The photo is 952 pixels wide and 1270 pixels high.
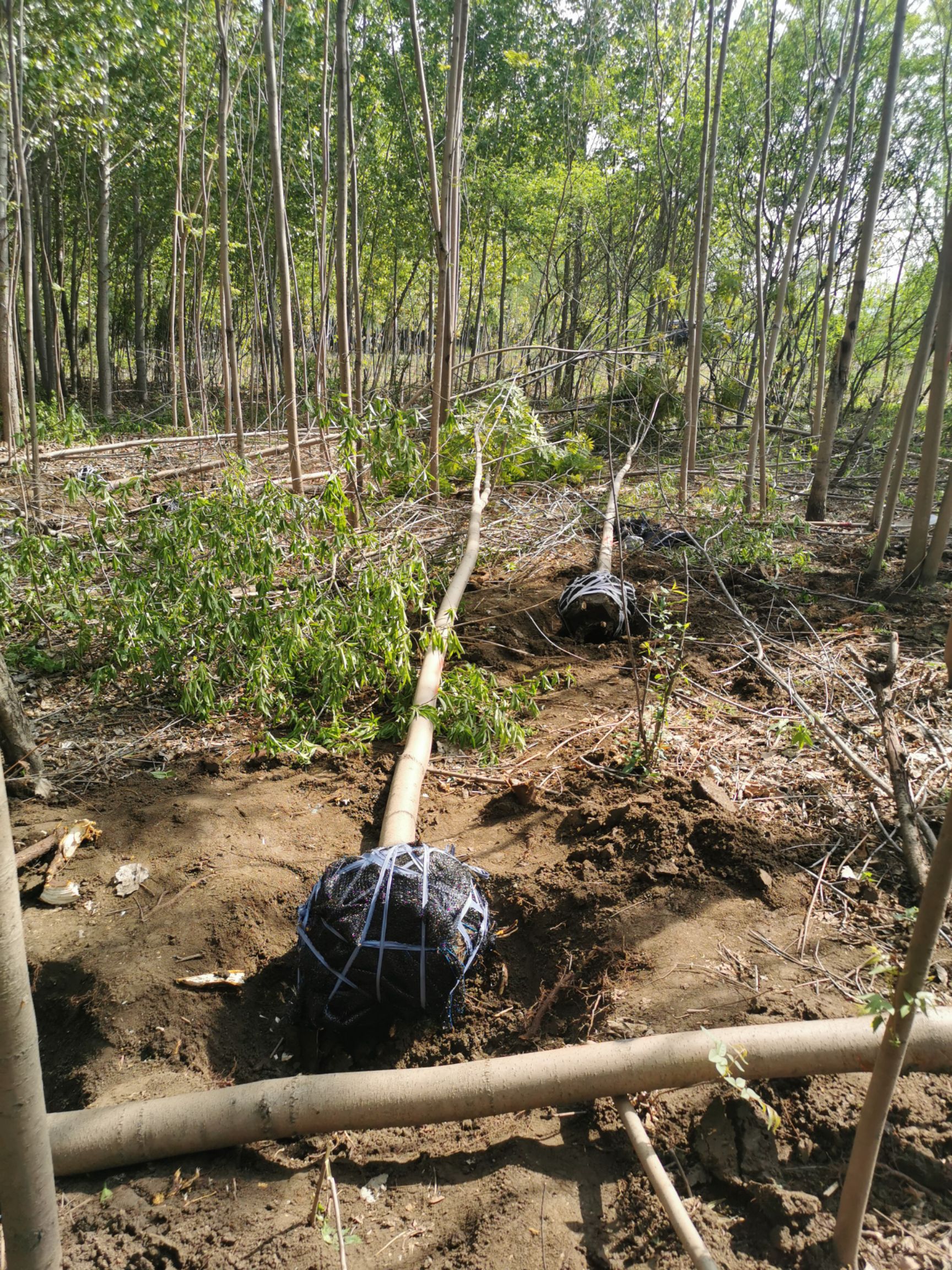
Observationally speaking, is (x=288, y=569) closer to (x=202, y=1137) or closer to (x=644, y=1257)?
(x=202, y=1137)

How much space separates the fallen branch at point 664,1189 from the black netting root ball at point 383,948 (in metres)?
0.65

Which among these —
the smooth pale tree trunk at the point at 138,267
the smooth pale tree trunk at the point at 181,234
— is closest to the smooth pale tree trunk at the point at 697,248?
the smooth pale tree trunk at the point at 181,234

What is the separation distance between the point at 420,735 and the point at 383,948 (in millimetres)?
1353

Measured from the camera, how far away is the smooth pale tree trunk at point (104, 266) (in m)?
11.4

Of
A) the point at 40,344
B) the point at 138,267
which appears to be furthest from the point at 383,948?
the point at 40,344

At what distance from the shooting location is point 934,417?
4.26 m

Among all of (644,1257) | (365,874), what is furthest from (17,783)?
(644,1257)

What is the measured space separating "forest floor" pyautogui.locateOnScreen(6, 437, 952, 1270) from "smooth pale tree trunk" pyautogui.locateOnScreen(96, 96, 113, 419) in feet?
30.5

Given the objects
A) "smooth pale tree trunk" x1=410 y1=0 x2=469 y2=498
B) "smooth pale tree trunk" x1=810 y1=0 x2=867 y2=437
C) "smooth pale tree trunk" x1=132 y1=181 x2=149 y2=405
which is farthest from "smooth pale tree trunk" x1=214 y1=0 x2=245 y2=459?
"smooth pale tree trunk" x1=132 y1=181 x2=149 y2=405

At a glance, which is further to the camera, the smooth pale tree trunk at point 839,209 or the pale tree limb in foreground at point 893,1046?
the smooth pale tree trunk at point 839,209

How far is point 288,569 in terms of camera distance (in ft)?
15.4

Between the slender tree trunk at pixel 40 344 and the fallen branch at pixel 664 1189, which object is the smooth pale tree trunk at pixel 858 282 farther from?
the slender tree trunk at pixel 40 344

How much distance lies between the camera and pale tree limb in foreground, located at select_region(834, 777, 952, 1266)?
1.07 metres

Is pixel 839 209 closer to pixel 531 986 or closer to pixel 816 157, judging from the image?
pixel 816 157
